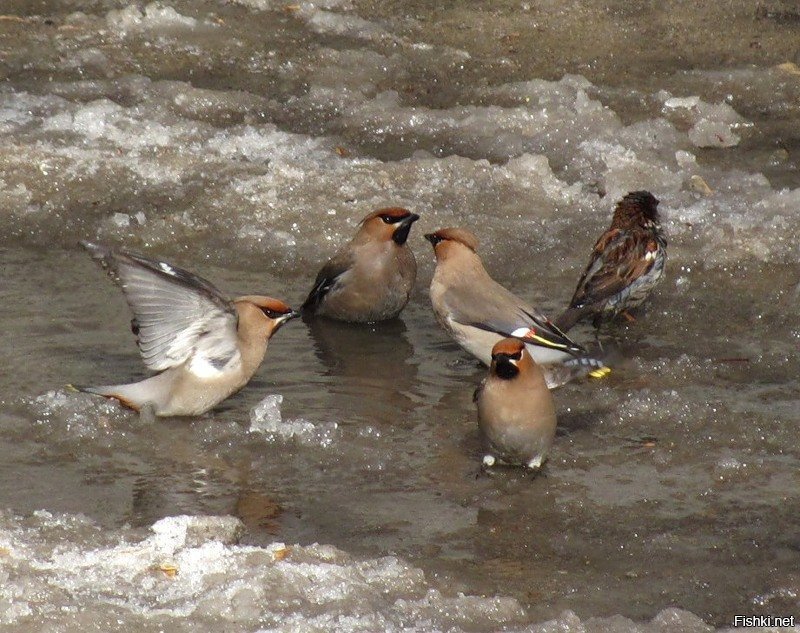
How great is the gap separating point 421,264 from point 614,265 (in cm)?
140

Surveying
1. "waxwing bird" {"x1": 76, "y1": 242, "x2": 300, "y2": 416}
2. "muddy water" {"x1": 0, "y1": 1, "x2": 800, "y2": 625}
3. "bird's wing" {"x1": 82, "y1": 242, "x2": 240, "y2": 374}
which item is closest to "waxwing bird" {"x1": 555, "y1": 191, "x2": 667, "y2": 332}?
"muddy water" {"x1": 0, "y1": 1, "x2": 800, "y2": 625}

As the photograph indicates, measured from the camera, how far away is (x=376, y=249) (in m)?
7.90

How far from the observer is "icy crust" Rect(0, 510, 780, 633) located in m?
4.50

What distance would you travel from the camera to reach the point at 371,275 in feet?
25.5

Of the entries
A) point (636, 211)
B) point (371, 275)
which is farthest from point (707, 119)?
point (371, 275)

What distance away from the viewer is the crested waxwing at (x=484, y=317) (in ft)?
22.7

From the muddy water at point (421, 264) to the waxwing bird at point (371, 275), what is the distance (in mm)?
130

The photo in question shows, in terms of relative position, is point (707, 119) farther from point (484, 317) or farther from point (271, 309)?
point (271, 309)

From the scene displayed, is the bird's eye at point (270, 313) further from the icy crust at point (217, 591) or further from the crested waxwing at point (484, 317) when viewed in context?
the icy crust at point (217, 591)

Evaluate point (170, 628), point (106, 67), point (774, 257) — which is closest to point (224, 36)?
point (106, 67)

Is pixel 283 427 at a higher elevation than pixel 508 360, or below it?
below

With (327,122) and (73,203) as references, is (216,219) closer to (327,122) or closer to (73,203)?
(73,203)

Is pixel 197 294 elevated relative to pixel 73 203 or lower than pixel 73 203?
elevated

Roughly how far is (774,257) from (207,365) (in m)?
3.76
